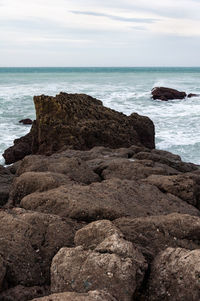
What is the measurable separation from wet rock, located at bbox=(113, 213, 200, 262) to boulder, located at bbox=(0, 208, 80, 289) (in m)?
0.70

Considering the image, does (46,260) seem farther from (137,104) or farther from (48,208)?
(137,104)

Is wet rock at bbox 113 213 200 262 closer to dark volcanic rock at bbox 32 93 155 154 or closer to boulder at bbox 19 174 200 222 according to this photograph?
boulder at bbox 19 174 200 222

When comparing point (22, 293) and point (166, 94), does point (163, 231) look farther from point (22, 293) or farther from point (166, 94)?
point (166, 94)

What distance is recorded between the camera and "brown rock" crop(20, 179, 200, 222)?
197 inches

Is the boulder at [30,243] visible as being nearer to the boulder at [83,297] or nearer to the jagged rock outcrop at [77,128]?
the boulder at [83,297]

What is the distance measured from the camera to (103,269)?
10.4 feet

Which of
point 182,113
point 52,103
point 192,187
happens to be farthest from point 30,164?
point 182,113

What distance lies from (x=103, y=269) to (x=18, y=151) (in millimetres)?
11298

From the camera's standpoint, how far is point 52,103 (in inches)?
550

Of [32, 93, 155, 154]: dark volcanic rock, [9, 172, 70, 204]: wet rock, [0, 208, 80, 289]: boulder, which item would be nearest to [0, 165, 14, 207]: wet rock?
[9, 172, 70, 204]: wet rock

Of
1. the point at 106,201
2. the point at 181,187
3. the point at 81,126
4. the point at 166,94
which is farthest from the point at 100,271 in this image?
the point at 166,94

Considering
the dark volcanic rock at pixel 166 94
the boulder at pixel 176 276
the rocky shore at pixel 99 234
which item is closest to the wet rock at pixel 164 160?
the rocky shore at pixel 99 234

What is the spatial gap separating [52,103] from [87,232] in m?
10.5

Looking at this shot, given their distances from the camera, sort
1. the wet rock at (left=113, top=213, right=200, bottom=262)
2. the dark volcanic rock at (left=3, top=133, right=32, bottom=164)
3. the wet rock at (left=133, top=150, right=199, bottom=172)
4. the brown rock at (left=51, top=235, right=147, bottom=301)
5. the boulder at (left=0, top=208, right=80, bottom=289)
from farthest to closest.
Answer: the dark volcanic rock at (left=3, top=133, right=32, bottom=164) → the wet rock at (left=133, top=150, right=199, bottom=172) → the wet rock at (left=113, top=213, right=200, bottom=262) → the boulder at (left=0, top=208, right=80, bottom=289) → the brown rock at (left=51, top=235, right=147, bottom=301)
